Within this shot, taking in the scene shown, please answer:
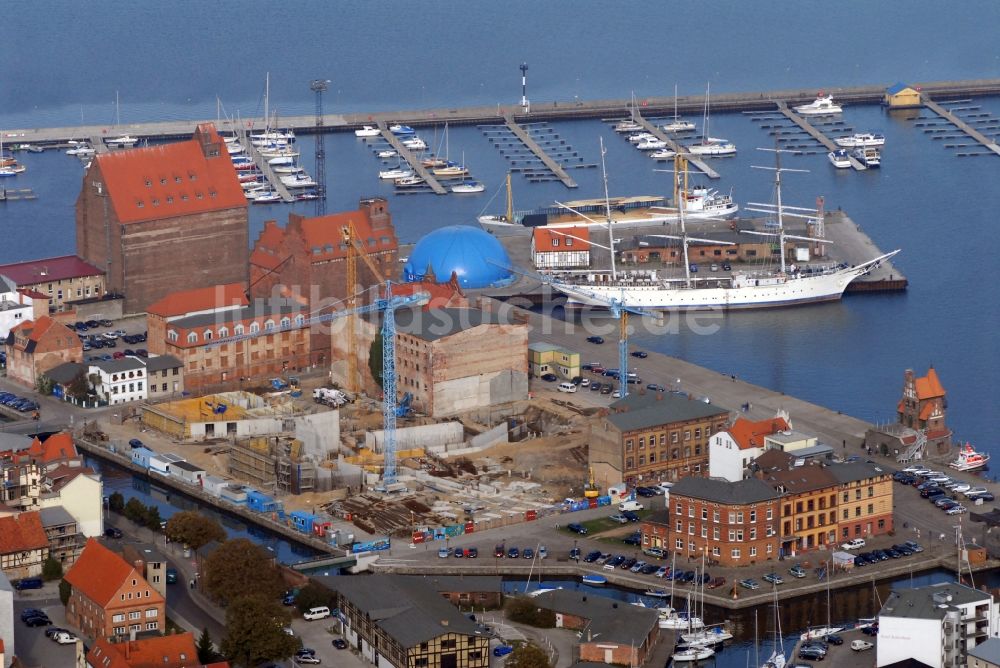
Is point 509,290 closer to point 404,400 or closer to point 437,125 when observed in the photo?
point 404,400

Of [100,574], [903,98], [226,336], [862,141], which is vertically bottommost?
[100,574]

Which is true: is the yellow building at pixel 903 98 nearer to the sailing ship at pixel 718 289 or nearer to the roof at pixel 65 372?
the sailing ship at pixel 718 289

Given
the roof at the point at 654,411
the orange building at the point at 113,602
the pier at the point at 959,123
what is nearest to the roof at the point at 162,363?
the roof at the point at 654,411

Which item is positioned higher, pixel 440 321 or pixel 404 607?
pixel 440 321

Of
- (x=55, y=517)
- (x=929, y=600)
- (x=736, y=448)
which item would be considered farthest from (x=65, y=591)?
(x=929, y=600)

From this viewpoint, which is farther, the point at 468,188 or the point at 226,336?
the point at 468,188

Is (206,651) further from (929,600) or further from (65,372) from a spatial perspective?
(65,372)

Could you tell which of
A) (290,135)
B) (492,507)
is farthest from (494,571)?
(290,135)
